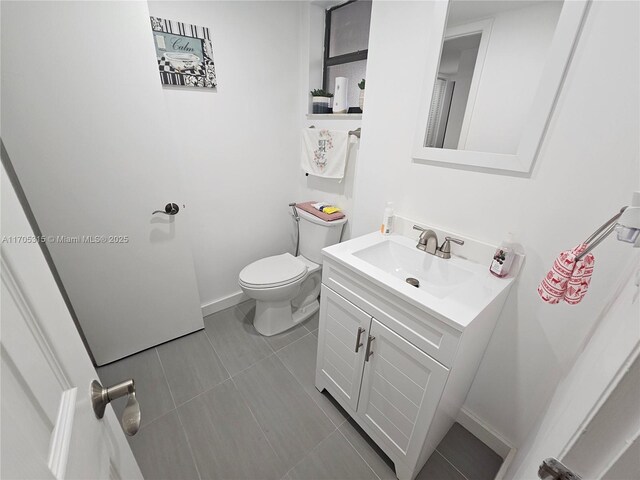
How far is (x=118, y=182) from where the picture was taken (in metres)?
1.32

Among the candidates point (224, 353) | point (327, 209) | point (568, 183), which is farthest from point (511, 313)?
point (224, 353)

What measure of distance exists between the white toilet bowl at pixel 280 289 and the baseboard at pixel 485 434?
112 centimetres

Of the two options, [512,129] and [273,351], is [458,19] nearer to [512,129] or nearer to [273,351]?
[512,129]

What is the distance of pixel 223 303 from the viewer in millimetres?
2111

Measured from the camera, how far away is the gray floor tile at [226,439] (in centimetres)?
117

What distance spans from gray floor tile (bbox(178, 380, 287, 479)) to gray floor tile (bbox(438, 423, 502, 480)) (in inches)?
30.7

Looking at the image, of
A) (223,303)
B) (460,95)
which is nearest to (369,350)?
(460,95)

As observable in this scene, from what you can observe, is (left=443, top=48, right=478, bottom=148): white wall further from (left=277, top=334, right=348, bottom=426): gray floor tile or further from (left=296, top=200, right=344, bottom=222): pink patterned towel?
(left=277, top=334, right=348, bottom=426): gray floor tile

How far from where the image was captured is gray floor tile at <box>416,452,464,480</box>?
1.16m

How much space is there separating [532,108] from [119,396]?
4.53 ft

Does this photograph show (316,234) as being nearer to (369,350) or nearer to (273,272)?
(273,272)

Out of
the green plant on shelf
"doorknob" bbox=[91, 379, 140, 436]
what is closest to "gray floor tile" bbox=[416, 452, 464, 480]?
"doorknob" bbox=[91, 379, 140, 436]

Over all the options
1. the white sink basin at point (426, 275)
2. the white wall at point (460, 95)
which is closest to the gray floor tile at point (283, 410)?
the white sink basin at point (426, 275)

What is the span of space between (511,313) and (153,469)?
165cm
